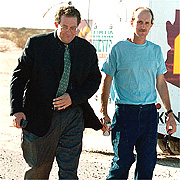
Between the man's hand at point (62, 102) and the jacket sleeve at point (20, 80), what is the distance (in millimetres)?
284

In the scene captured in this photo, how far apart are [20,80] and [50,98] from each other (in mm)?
283

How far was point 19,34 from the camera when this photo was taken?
4153 centimetres

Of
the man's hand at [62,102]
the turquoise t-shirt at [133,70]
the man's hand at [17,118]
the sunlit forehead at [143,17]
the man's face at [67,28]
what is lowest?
the man's hand at [17,118]

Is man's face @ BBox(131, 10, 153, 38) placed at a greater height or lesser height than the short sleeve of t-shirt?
greater

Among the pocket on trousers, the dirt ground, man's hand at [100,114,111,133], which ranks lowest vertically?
the dirt ground

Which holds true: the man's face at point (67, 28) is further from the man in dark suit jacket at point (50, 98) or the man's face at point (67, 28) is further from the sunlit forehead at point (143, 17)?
the sunlit forehead at point (143, 17)

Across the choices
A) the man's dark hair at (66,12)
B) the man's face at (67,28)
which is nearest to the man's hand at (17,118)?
the man's face at (67,28)

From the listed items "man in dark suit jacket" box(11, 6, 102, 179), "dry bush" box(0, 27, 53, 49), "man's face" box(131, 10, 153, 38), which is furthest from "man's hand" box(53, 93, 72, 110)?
"dry bush" box(0, 27, 53, 49)

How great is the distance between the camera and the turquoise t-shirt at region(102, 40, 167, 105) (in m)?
4.25

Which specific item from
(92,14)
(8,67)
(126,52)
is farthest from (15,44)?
(126,52)

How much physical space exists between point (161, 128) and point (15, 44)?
3216 centimetres

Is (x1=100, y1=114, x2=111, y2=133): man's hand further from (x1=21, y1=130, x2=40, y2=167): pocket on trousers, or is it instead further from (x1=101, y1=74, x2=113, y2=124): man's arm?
(x1=21, y1=130, x2=40, y2=167): pocket on trousers

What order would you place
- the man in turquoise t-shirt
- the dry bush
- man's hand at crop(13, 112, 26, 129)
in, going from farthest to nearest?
the dry bush, the man in turquoise t-shirt, man's hand at crop(13, 112, 26, 129)

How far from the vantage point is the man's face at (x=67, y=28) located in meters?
3.93
